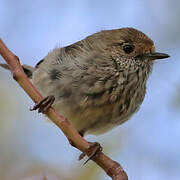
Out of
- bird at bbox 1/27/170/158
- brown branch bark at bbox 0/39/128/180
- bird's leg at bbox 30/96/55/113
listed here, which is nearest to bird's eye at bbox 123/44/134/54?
bird at bbox 1/27/170/158

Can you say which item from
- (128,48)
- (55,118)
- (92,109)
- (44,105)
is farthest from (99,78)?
(55,118)

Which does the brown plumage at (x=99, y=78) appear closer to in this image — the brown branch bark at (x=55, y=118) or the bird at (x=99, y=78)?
the bird at (x=99, y=78)

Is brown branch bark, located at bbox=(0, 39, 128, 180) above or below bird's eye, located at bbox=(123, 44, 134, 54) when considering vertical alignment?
below

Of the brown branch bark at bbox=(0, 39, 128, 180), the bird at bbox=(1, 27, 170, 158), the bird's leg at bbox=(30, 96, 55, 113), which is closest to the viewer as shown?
the brown branch bark at bbox=(0, 39, 128, 180)

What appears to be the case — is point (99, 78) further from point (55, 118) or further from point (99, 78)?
point (55, 118)

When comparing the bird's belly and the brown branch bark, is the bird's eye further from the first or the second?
the brown branch bark

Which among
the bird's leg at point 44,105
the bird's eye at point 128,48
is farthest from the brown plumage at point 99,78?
the bird's leg at point 44,105

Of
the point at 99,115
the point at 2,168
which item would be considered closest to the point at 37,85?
the point at 99,115
